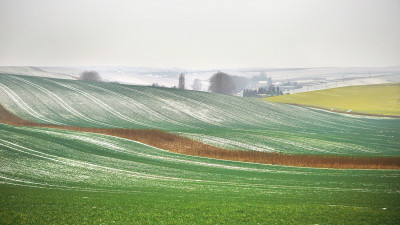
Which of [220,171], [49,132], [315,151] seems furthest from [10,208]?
[315,151]

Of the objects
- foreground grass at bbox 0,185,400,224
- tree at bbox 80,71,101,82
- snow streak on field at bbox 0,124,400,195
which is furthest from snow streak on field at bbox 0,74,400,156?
tree at bbox 80,71,101,82

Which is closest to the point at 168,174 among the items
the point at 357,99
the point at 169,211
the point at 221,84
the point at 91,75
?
the point at 169,211

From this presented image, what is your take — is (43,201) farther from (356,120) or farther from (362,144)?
(356,120)

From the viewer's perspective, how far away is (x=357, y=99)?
96.3 meters

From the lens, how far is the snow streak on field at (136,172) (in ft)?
65.0

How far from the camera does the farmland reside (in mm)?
13320

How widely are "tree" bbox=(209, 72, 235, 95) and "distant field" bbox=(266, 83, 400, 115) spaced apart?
32716 mm

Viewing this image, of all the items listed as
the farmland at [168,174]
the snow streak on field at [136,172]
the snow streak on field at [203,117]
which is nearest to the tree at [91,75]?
the snow streak on field at [203,117]

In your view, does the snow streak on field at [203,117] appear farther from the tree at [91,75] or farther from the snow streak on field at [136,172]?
→ the tree at [91,75]

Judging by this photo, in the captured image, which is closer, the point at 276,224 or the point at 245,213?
the point at 276,224

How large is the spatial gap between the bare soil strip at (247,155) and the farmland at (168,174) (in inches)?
85.2

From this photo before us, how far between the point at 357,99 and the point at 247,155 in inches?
2789

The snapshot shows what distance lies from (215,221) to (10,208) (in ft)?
21.8

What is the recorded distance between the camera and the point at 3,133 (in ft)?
94.9
